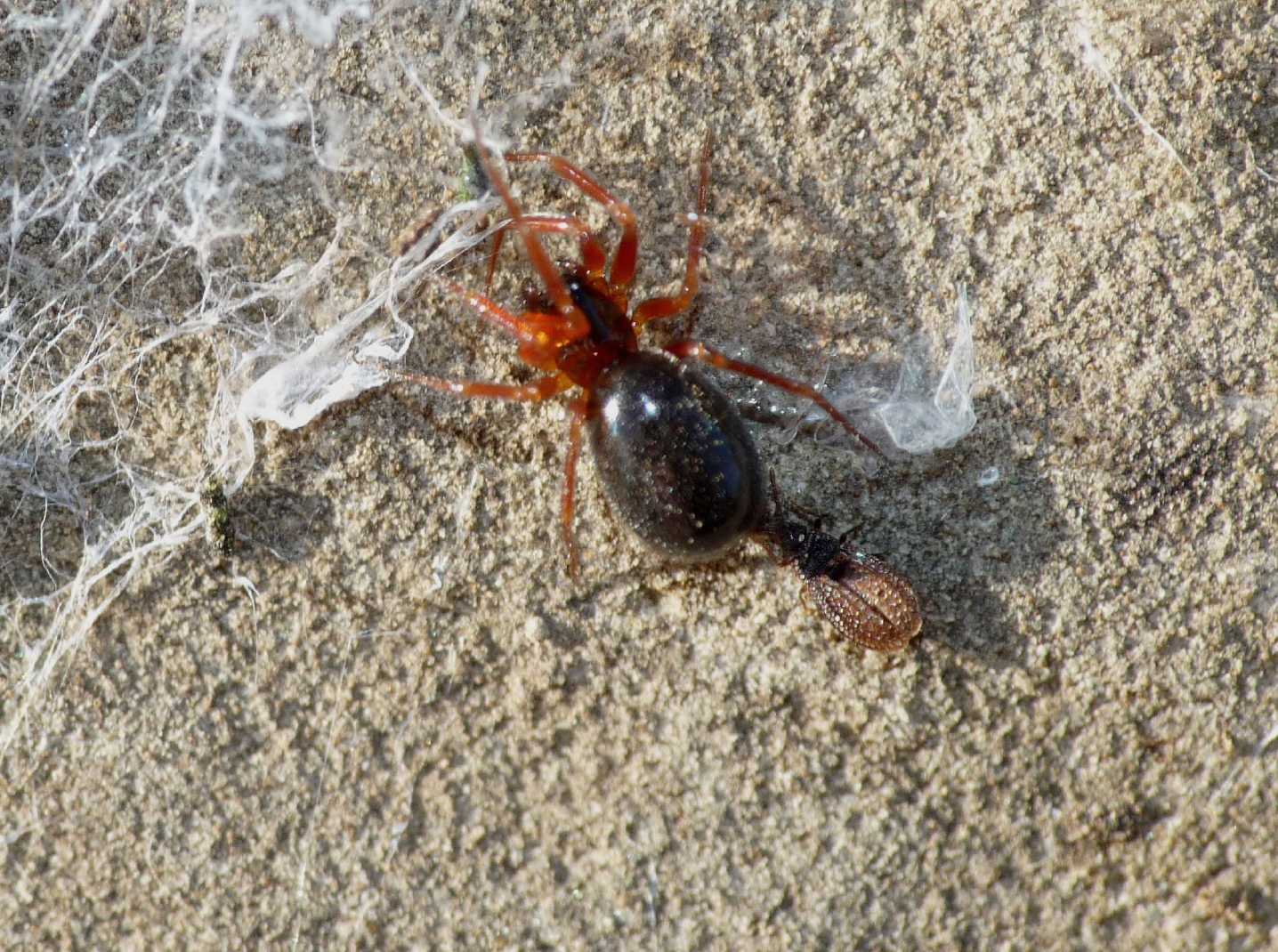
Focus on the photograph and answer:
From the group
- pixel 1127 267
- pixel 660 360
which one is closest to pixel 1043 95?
pixel 1127 267

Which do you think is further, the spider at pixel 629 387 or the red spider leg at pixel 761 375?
the red spider leg at pixel 761 375

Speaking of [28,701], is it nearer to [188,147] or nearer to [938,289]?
[188,147]

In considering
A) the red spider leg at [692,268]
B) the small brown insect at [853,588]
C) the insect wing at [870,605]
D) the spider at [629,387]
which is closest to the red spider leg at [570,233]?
the spider at [629,387]

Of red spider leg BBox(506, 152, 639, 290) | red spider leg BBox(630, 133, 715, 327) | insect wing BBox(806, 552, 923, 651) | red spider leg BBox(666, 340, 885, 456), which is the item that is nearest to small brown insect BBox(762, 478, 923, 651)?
insect wing BBox(806, 552, 923, 651)

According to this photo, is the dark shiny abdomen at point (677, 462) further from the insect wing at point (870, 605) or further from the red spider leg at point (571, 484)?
the insect wing at point (870, 605)

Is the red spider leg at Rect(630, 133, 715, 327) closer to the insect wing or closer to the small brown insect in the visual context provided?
the small brown insect

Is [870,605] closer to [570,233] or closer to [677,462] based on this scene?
[677,462]
